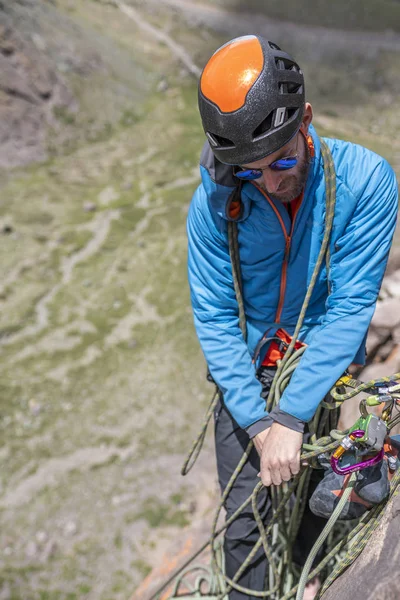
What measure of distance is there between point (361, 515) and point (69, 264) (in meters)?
7.78

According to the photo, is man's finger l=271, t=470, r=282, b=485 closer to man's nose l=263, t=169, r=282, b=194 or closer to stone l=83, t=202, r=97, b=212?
man's nose l=263, t=169, r=282, b=194

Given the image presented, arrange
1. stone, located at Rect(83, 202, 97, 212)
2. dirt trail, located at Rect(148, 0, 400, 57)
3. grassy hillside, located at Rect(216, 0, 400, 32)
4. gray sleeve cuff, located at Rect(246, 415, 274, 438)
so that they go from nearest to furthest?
gray sleeve cuff, located at Rect(246, 415, 274, 438) < stone, located at Rect(83, 202, 97, 212) < dirt trail, located at Rect(148, 0, 400, 57) < grassy hillside, located at Rect(216, 0, 400, 32)

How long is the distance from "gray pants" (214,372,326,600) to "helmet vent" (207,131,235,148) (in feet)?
4.58

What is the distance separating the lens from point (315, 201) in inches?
101

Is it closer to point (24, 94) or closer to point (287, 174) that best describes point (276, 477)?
point (287, 174)

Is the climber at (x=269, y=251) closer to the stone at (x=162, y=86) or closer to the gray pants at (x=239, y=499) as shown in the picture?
the gray pants at (x=239, y=499)

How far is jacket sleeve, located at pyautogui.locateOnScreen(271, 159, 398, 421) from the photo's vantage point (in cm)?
249

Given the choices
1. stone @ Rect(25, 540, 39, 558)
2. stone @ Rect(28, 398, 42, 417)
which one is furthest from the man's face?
stone @ Rect(28, 398, 42, 417)

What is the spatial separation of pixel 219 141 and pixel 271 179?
0.86 feet

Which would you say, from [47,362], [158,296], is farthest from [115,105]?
[47,362]

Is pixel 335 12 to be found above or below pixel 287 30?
above

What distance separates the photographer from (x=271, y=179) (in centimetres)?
238

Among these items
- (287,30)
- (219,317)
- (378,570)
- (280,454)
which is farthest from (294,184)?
(287,30)

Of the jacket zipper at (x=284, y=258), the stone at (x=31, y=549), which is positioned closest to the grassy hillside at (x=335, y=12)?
the stone at (x=31, y=549)
